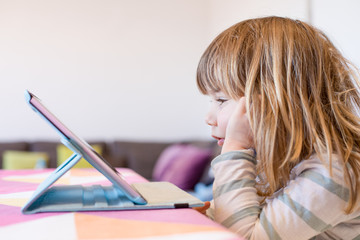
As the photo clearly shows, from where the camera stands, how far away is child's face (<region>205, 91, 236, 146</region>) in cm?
94

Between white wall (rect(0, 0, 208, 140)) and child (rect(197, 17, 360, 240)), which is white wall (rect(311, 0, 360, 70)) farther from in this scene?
white wall (rect(0, 0, 208, 140))

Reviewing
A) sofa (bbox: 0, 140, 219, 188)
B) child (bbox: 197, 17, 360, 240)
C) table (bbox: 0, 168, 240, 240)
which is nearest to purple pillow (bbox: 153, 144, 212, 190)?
sofa (bbox: 0, 140, 219, 188)

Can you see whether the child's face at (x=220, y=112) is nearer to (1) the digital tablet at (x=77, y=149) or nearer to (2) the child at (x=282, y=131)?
(2) the child at (x=282, y=131)

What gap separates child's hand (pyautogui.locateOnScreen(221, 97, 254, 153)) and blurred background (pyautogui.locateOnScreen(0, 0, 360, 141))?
3.01 metres

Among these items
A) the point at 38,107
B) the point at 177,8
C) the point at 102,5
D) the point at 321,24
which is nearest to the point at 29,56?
the point at 102,5

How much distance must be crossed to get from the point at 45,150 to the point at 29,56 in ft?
2.84

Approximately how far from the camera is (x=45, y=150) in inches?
155

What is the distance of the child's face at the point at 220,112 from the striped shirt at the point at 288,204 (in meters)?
0.15

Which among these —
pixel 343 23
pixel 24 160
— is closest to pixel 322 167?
pixel 343 23

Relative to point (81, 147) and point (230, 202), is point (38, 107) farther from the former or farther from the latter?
point (230, 202)

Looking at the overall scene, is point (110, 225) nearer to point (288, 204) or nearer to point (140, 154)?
point (288, 204)

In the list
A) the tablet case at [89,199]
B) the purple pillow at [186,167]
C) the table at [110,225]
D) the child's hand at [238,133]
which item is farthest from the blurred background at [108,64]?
the table at [110,225]

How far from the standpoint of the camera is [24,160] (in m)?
3.64

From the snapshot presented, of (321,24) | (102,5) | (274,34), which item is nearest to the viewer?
(274,34)
